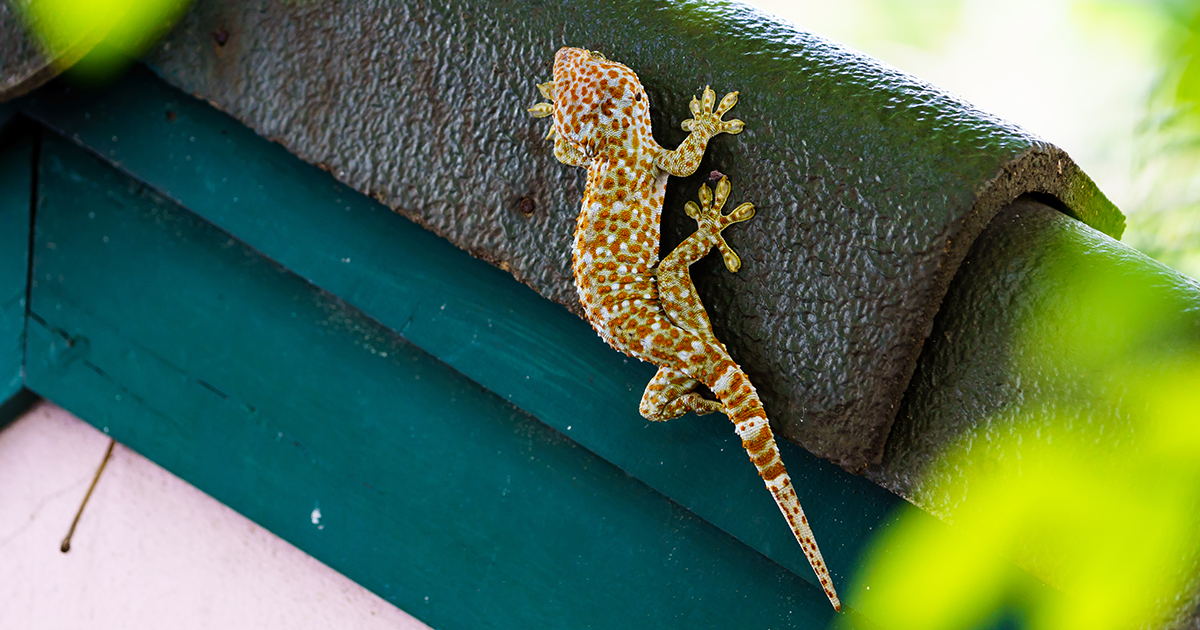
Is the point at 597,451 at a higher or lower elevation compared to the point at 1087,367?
lower

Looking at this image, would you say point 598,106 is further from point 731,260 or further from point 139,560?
point 139,560

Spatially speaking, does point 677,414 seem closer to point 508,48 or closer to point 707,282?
point 707,282

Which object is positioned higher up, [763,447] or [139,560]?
[763,447]

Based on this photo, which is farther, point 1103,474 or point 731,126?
point 731,126

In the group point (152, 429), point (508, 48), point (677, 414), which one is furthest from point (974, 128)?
point (152, 429)

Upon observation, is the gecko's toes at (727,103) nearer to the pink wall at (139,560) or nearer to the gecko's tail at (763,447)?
the gecko's tail at (763,447)

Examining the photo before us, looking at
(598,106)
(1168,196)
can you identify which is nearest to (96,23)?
(598,106)
